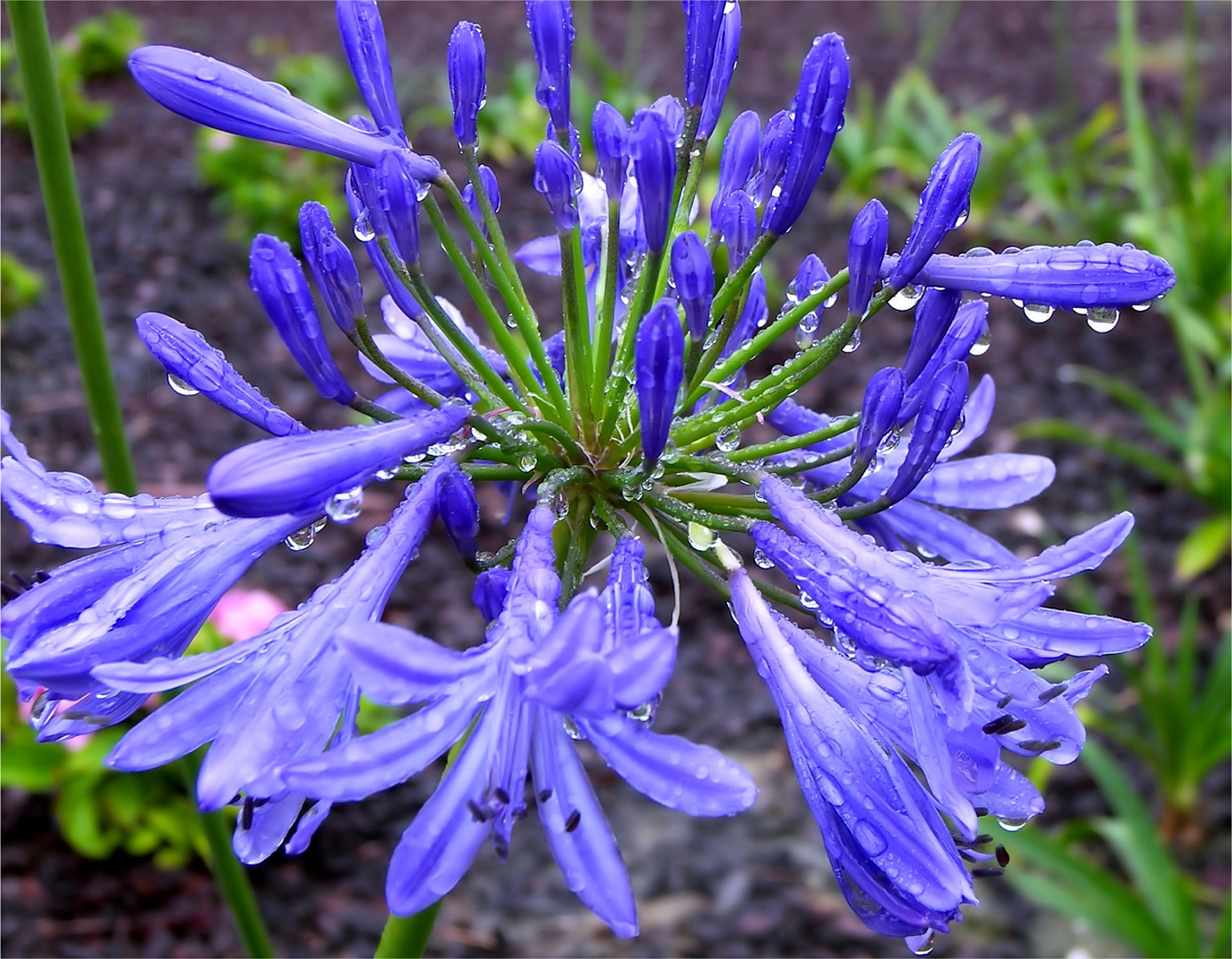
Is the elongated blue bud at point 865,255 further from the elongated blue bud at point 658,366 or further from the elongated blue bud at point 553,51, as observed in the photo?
the elongated blue bud at point 553,51

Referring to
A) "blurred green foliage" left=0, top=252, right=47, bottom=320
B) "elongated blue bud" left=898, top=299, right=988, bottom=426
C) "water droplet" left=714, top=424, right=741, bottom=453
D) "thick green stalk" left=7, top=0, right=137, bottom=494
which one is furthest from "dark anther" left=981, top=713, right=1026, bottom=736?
"blurred green foliage" left=0, top=252, right=47, bottom=320

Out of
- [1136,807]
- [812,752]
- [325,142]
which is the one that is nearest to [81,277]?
[325,142]

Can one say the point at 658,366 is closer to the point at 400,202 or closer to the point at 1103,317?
the point at 400,202

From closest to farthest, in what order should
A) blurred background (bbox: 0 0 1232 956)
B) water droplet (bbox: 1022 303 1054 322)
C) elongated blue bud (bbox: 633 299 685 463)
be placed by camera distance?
elongated blue bud (bbox: 633 299 685 463)
water droplet (bbox: 1022 303 1054 322)
blurred background (bbox: 0 0 1232 956)

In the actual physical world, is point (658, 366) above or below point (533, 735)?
above

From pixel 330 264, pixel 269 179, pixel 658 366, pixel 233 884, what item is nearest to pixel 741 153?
pixel 658 366

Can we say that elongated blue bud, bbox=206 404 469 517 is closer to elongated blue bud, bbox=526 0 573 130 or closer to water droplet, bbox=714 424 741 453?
water droplet, bbox=714 424 741 453
